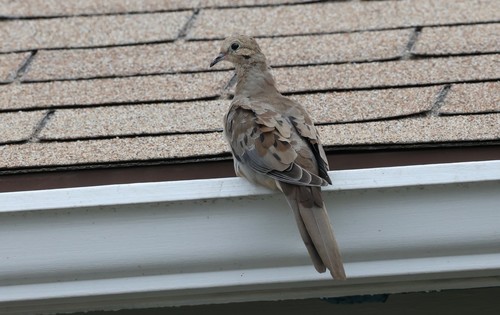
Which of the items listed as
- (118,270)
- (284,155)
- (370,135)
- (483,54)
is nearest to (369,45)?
(483,54)

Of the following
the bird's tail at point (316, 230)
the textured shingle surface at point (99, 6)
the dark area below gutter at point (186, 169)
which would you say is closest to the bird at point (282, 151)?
the bird's tail at point (316, 230)

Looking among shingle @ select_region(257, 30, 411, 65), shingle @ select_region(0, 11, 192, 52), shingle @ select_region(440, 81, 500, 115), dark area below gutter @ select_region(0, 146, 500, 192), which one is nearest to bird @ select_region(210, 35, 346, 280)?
dark area below gutter @ select_region(0, 146, 500, 192)

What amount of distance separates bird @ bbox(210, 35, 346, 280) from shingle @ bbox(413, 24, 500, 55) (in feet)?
2.13

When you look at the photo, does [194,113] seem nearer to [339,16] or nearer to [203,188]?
[203,188]

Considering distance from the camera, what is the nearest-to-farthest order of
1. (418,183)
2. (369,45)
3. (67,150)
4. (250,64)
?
(418,183), (67,150), (250,64), (369,45)

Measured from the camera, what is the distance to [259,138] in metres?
3.16

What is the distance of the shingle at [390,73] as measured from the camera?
12.1 ft

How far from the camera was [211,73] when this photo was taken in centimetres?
394

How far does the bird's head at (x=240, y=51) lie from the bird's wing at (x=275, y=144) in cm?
40

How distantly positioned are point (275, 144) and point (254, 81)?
1.95 feet

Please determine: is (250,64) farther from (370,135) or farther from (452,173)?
(452,173)

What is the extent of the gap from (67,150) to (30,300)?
0.61 m

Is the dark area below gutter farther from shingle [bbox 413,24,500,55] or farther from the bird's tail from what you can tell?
shingle [bbox 413,24,500,55]

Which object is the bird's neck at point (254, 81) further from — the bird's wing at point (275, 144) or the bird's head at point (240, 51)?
the bird's wing at point (275, 144)
